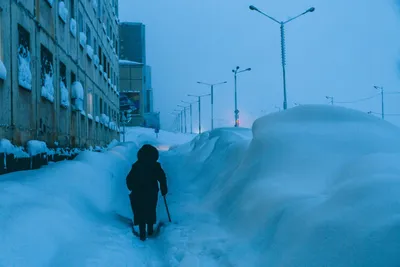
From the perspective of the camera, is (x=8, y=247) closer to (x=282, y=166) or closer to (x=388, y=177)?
(x=388, y=177)

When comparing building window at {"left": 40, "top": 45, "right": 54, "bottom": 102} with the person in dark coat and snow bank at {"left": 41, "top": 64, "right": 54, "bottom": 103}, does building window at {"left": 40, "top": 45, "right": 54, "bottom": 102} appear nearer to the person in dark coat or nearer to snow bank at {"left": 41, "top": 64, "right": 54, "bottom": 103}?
snow bank at {"left": 41, "top": 64, "right": 54, "bottom": 103}

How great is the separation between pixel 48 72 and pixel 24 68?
2.28 m

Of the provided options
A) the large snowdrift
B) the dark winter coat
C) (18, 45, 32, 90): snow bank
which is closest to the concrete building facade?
(18, 45, 32, 90): snow bank

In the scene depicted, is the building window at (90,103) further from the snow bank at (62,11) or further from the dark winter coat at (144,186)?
the dark winter coat at (144,186)

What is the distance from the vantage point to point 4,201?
4363 mm

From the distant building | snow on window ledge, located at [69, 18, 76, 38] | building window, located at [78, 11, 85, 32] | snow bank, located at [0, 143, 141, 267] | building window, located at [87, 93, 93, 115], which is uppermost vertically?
the distant building

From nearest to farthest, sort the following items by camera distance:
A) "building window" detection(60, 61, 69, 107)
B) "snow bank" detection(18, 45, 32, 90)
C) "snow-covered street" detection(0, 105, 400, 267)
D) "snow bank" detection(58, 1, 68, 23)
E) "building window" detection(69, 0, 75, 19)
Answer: "snow-covered street" detection(0, 105, 400, 267) → "snow bank" detection(18, 45, 32, 90) → "snow bank" detection(58, 1, 68, 23) → "building window" detection(60, 61, 69, 107) → "building window" detection(69, 0, 75, 19)

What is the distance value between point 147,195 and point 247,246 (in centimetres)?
197

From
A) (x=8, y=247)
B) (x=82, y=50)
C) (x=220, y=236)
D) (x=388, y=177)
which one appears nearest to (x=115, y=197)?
(x=220, y=236)

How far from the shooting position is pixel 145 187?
6.23 metres

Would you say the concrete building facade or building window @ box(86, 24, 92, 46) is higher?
building window @ box(86, 24, 92, 46)

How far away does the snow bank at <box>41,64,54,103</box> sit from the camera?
1007cm

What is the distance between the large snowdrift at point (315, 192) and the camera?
3373mm

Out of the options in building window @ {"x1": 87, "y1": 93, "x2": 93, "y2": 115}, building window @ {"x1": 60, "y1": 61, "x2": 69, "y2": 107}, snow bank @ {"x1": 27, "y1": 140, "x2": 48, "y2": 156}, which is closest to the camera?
snow bank @ {"x1": 27, "y1": 140, "x2": 48, "y2": 156}
